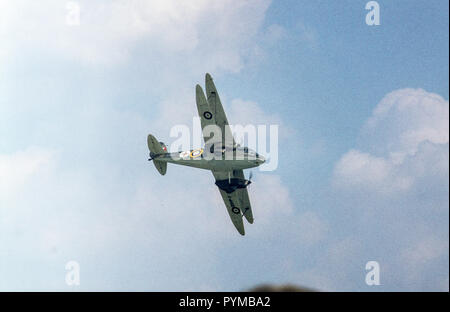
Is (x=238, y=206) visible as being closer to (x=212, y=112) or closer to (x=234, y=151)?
(x=234, y=151)

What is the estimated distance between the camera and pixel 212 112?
70062 millimetres

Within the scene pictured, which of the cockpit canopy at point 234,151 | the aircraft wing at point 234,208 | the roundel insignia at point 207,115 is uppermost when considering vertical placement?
the roundel insignia at point 207,115

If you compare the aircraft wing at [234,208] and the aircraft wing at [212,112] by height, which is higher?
the aircraft wing at [212,112]

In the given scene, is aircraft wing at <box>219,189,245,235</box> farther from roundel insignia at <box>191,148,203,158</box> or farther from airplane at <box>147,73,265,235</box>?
roundel insignia at <box>191,148,203,158</box>

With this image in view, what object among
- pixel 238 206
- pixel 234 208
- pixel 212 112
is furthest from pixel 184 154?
pixel 234 208

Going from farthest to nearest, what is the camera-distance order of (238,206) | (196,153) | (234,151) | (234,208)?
(234,208) → (238,206) → (196,153) → (234,151)

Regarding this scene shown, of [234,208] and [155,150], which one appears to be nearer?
[155,150]

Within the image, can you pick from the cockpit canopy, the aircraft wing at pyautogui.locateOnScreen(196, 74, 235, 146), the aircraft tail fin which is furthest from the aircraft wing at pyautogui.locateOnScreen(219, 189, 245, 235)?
the aircraft wing at pyautogui.locateOnScreen(196, 74, 235, 146)

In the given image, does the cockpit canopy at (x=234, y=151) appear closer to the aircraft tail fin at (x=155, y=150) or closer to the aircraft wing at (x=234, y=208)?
the aircraft tail fin at (x=155, y=150)

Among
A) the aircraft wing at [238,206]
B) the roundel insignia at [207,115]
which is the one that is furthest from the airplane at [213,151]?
the aircraft wing at [238,206]

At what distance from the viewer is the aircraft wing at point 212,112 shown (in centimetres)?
6931

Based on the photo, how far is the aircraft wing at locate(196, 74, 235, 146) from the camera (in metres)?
69.3

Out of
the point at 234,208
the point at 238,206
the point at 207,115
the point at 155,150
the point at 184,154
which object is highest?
the point at 207,115
